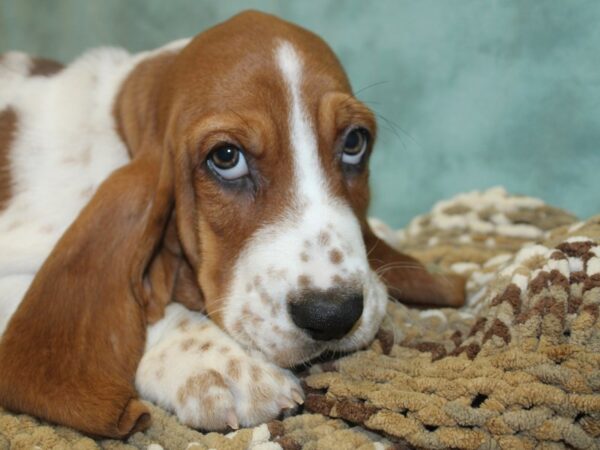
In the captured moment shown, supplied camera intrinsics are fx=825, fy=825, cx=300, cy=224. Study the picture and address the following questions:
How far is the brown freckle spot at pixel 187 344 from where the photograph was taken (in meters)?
2.73

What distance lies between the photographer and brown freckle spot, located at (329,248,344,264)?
252cm

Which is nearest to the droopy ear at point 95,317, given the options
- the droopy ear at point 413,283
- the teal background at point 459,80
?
the droopy ear at point 413,283

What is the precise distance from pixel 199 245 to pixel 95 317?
1.43ft

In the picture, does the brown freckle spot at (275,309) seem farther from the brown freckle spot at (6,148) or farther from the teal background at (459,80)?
the teal background at (459,80)

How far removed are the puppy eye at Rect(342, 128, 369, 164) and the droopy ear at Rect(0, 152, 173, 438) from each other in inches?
25.1

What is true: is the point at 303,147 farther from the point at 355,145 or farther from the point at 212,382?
the point at 212,382

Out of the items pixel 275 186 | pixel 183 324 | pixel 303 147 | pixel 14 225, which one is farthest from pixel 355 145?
pixel 14 225

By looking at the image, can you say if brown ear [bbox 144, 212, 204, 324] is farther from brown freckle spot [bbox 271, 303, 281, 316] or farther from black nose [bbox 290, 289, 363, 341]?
black nose [bbox 290, 289, 363, 341]

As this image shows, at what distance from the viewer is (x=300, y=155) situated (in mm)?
2723

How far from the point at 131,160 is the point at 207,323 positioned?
0.75 metres

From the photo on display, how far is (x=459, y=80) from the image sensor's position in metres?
4.75

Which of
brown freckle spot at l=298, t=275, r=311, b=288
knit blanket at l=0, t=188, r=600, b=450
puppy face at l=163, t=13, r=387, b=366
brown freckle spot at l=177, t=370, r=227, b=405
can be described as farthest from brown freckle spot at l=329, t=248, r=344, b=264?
brown freckle spot at l=177, t=370, r=227, b=405

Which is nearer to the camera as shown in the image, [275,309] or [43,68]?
[275,309]

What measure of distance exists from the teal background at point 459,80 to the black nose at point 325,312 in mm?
2020
